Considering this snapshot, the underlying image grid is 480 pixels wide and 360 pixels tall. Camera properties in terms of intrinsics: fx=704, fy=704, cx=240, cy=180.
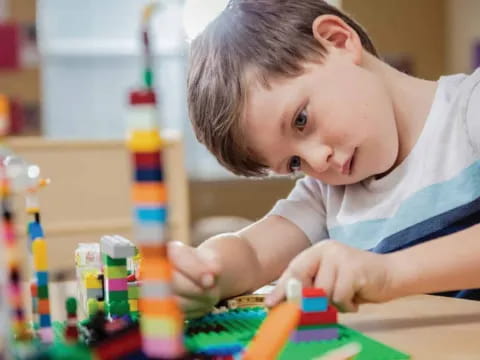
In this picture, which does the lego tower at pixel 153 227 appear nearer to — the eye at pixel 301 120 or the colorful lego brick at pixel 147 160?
the colorful lego brick at pixel 147 160

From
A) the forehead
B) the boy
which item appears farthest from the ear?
the forehead

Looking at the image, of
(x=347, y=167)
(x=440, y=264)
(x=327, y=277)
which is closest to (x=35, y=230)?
(x=327, y=277)

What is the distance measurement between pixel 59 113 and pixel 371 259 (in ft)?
11.3

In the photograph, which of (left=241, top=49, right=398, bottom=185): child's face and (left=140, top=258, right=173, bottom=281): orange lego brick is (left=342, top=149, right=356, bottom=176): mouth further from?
(left=140, top=258, right=173, bottom=281): orange lego brick

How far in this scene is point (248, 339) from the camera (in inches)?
20.4

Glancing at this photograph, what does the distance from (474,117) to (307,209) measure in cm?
27

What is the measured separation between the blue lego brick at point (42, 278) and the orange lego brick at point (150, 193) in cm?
19

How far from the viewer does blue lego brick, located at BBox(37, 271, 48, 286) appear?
1.40ft

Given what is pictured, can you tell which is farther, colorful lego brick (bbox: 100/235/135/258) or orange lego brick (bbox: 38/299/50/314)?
colorful lego brick (bbox: 100/235/135/258)

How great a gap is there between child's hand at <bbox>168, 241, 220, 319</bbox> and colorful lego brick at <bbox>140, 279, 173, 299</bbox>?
342 mm

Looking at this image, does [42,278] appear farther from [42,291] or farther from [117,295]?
[117,295]

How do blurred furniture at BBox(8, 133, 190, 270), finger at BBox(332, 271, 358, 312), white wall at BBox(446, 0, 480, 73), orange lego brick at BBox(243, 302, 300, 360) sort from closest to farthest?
orange lego brick at BBox(243, 302, 300, 360) < finger at BBox(332, 271, 358, 312) < blurred furniture at BBox(8, 133, 190, 270) < white wall at BBox(446, 0, 480, 73)

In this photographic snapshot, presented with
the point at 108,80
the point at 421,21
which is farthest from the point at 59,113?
the point at 421,21

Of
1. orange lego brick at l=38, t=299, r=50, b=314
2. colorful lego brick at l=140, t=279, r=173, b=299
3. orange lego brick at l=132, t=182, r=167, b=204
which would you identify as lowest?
orange lego brick at l=38, t=299, r=50, b=314
